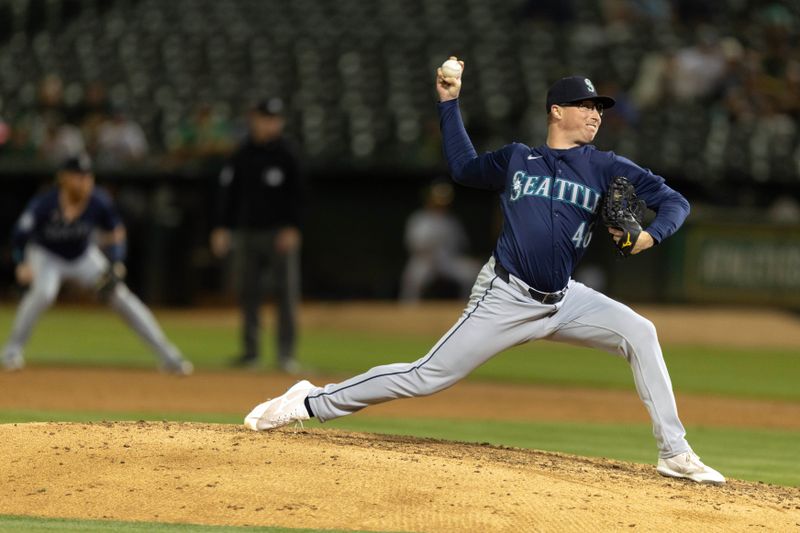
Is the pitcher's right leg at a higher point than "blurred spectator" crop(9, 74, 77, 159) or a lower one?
lower

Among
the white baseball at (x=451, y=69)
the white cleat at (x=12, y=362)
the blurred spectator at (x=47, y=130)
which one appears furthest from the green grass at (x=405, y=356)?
the white baseball at (x=451, y=69)

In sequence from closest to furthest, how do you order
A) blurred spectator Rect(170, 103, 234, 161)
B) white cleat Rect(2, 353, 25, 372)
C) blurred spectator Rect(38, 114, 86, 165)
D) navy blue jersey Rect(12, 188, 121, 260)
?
navy blue jersey Rect(12, 188, 121, 260) < white cleat Rect(2, 353, 25, 372) < blurred spectator Rect(170, 103, 234, 161) < blurred spectator Rect(38, 114, 86, 165)

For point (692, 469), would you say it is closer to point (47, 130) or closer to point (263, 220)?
point (263, 220)

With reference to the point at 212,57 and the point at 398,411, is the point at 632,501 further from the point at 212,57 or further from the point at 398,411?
the point at 212,57

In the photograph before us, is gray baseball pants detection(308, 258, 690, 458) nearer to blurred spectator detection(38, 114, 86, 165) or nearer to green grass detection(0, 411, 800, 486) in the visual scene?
green grass detection(0, 411, 800, 486)

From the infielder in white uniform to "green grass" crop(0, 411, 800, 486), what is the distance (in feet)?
4.22

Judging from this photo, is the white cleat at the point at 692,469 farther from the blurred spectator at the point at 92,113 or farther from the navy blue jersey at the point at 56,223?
the blurred spectator at the point at 92,113

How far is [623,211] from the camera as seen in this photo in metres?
5.92

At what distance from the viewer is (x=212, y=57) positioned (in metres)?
22.4

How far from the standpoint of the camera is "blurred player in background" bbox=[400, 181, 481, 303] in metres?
18.2

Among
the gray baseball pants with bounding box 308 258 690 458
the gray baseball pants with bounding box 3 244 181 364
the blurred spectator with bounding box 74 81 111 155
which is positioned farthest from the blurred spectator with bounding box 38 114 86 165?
the gray baseball pants with bounding box 308 258 690 458

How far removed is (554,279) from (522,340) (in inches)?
12.2

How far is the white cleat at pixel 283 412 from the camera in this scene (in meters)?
6.32

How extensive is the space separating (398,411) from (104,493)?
4.70 m
